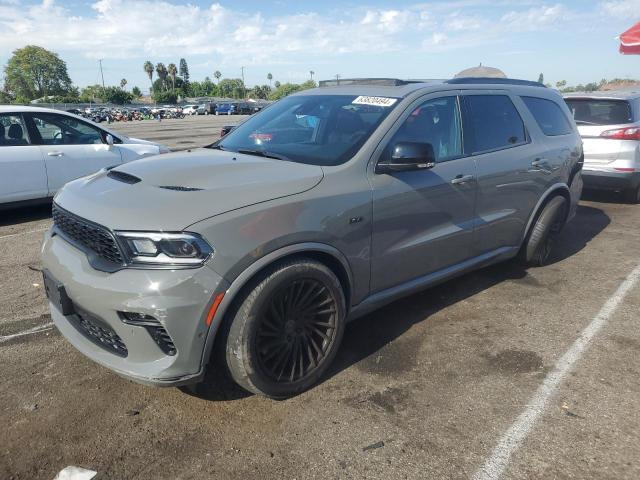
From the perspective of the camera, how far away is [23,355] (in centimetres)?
342

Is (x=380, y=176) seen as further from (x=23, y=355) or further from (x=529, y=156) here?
(x=23, y=355)

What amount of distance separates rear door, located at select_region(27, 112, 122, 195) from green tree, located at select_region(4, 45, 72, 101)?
134744 millimetres

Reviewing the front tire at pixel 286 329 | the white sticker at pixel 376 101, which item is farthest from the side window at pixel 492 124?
the front tire at pixel 286 329

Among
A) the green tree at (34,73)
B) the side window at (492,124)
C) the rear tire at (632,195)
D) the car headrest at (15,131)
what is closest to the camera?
the side window at (492,124)

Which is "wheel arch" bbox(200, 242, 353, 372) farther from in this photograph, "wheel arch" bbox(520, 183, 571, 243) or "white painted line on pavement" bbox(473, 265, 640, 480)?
"wheel arch" bbox(520, 183, 571, 243)

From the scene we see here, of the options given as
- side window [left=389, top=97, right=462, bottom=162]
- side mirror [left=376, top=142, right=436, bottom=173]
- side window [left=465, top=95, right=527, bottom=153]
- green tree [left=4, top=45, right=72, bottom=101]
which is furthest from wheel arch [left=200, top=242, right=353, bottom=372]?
green tree [left=4, top=45, right=72, bottom=101]

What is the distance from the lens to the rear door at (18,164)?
6516mm

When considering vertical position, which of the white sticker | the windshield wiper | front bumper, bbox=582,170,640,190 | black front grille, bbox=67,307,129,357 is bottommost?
front bumper, bbox=582,170,640,190

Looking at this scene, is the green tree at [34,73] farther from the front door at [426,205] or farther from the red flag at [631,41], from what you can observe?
the front door at [426,205]

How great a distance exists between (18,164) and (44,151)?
0.39 meters

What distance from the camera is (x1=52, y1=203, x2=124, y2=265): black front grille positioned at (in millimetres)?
2574

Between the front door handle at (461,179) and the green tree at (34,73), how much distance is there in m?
140

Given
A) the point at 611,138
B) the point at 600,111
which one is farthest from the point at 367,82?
the point at 600,111

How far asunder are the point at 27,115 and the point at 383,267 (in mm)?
5714
